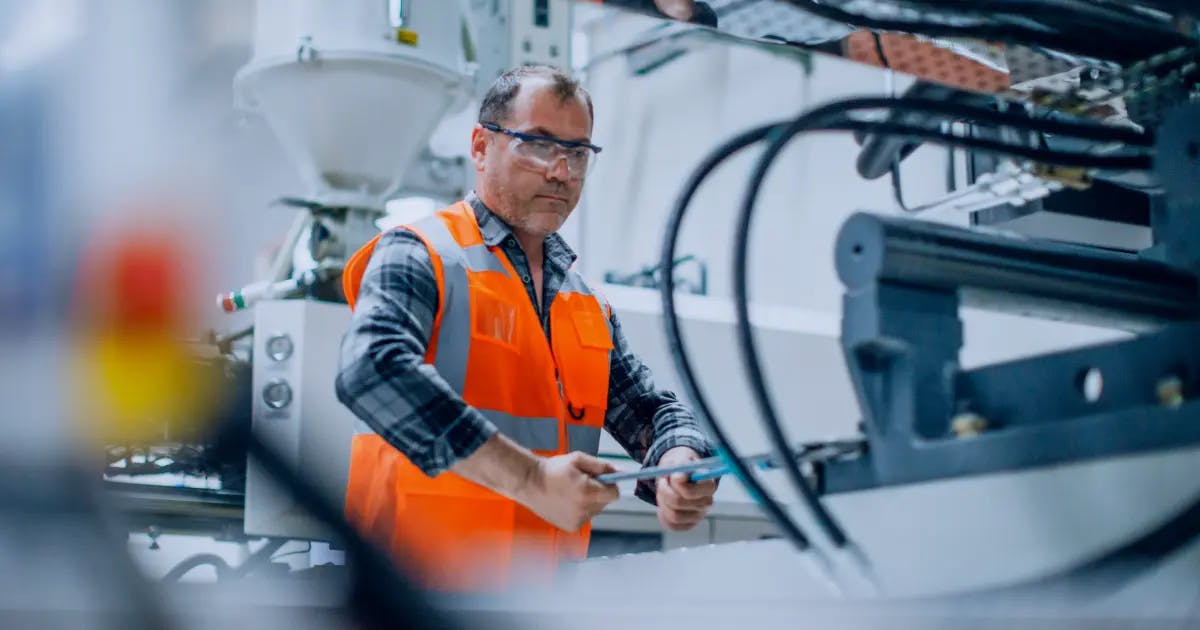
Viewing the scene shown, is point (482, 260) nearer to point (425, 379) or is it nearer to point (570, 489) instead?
point (425, 379)

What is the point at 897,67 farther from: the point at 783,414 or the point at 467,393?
the point at 783,414

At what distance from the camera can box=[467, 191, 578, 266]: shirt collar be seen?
154 centimetres

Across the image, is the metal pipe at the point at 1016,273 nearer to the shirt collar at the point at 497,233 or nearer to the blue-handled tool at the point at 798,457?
the blue-handled tool at the point at 798,457

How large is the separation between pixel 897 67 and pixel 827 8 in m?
0.17

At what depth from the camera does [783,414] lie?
2283 millimetres

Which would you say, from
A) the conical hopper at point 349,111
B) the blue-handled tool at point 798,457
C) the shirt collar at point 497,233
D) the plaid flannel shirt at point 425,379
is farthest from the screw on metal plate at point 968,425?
the conical hopper at point 349,111

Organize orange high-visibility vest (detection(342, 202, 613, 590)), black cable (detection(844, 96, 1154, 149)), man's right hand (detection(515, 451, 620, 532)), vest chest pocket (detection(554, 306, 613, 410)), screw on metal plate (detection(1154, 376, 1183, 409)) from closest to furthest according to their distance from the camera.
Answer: screw on metal plate (detection(1154, 376, 1183, 409)) → black cable (detection(844, 96, 1154, 149)) → man's right hand (detection(515, 451, 620, 532)) → orange high-visibility vest (detection(342, 202, 613, 590)) → vest chest pocket (detection(554, 306, 613, 410))

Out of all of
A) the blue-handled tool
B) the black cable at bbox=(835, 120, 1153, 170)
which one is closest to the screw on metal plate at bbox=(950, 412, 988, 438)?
the blue-handled tool

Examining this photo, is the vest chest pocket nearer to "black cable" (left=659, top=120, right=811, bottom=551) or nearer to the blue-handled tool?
the blue-handled tool

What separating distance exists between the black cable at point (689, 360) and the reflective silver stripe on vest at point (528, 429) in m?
0.82

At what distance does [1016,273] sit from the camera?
626 mm

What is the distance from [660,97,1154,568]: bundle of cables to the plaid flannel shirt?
649mm

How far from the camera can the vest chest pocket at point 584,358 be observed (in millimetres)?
1506

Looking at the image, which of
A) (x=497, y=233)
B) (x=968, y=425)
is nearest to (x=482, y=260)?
(x=497, y=233)
